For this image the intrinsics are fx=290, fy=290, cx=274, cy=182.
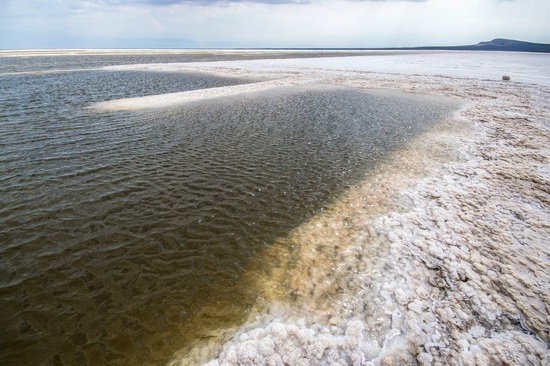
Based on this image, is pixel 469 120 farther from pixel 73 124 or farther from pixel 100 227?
pixel 73 124

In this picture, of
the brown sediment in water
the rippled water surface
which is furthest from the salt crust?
the rippled water surface

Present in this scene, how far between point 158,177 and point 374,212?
34.3 ft

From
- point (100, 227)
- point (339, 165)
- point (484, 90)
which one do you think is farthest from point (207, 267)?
point (484, 90)

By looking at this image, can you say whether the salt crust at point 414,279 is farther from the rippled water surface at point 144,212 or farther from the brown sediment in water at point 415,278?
the rippled water surface at point 144,212

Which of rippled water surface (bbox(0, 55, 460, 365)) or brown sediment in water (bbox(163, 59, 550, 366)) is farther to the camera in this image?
rippled water surface (bbox(0, 55, 460, 365))

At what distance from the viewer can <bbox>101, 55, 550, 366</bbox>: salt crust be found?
650cm

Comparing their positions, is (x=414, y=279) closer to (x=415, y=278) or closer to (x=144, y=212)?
(x=415, y=278)

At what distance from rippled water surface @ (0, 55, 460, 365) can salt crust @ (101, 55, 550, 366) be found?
1.12m

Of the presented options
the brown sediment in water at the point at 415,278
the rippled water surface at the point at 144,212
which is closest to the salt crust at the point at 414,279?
the brown sediment in water at the point at 415,278

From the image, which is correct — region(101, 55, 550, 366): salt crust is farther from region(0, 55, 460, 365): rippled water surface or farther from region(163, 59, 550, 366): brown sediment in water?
region(0, 55, 460, 365): rippled water surface

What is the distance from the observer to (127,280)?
27.7 feet

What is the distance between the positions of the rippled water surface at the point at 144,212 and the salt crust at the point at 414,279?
1.12 metres

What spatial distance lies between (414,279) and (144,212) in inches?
394

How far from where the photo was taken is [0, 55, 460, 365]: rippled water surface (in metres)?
7.16
